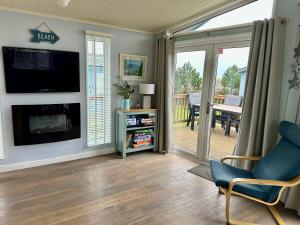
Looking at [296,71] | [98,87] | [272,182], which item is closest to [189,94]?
[98,87]

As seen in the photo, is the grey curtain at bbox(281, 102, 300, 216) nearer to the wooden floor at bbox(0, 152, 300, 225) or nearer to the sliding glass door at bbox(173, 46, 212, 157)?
the wooden floor at bbox(0, 152, 300, 225)

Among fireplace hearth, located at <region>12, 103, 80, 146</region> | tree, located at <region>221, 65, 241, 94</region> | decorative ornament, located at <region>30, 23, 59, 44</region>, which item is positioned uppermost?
decorative ornament, located at <region>30, 23, 59, 44</region>

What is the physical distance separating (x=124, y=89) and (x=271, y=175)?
2.60 m

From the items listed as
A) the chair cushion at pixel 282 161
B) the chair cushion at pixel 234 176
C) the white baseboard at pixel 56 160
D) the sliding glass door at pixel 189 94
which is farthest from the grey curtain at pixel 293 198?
the white baseboard at pixel 56 160

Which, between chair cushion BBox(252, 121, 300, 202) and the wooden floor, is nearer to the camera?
chair cushion BBox(252, 121, 300, 202)

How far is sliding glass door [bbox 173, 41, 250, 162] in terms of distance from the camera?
3.16 meters

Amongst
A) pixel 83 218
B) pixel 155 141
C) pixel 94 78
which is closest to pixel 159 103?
pixel 155 141

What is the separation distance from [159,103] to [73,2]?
218 centimetres

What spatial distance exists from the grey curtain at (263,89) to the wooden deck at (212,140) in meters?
0.64

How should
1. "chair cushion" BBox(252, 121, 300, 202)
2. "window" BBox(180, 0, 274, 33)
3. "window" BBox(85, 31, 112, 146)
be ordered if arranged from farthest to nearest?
"window" BBox(85, 31, 112, 146) → "window" BBox(180, 0, 274, 33) → "chair cushion" BBox(252, 121, 300, 202)

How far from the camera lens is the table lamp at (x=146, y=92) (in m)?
3.87

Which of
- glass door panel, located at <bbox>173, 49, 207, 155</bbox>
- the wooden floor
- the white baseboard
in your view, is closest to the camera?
the wooden floor

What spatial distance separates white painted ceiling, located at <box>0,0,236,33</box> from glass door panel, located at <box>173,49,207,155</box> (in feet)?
2.26

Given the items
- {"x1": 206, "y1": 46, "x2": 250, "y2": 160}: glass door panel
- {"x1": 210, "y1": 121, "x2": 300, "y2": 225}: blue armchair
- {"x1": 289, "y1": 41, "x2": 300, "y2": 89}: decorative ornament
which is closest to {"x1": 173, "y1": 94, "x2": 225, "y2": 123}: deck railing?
{"x1": 206, "y1": 46, "x2": 250, "y2": 160}: glass door panel
